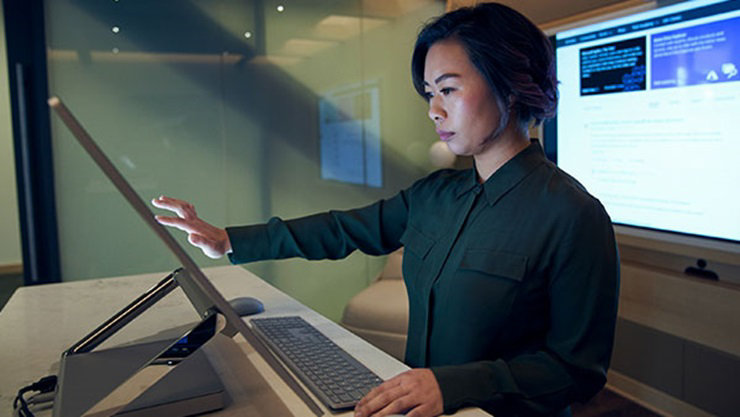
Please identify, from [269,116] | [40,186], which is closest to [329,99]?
[269,116]

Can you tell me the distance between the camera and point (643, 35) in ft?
8.13

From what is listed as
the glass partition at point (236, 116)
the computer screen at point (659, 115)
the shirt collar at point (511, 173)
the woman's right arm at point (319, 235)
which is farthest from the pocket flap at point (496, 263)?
the glass partition at point (236, 116)

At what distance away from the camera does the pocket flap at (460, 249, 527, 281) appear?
45.0 inches

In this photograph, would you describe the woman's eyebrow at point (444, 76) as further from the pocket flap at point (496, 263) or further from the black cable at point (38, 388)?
the black cable at point (38, 388)

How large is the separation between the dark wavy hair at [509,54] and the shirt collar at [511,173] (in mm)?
85

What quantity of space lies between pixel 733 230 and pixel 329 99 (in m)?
2.41

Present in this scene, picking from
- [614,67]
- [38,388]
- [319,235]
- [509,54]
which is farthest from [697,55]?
[38,388]

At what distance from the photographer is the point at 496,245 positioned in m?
1.20

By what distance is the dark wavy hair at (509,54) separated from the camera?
1.22m

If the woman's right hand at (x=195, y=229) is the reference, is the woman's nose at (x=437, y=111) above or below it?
above

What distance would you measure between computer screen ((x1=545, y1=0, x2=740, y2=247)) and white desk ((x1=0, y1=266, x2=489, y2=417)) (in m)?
1.23

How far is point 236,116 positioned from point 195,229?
236 cm

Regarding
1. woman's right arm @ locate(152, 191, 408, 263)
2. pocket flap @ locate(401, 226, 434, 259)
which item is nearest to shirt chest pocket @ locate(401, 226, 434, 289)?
pocket flap @ locate(401, 226, 434, 259)

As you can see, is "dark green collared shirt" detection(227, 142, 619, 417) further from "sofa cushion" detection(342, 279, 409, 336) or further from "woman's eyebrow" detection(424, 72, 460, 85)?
"sofa cushion" detection(342, 279, 409, 336)
